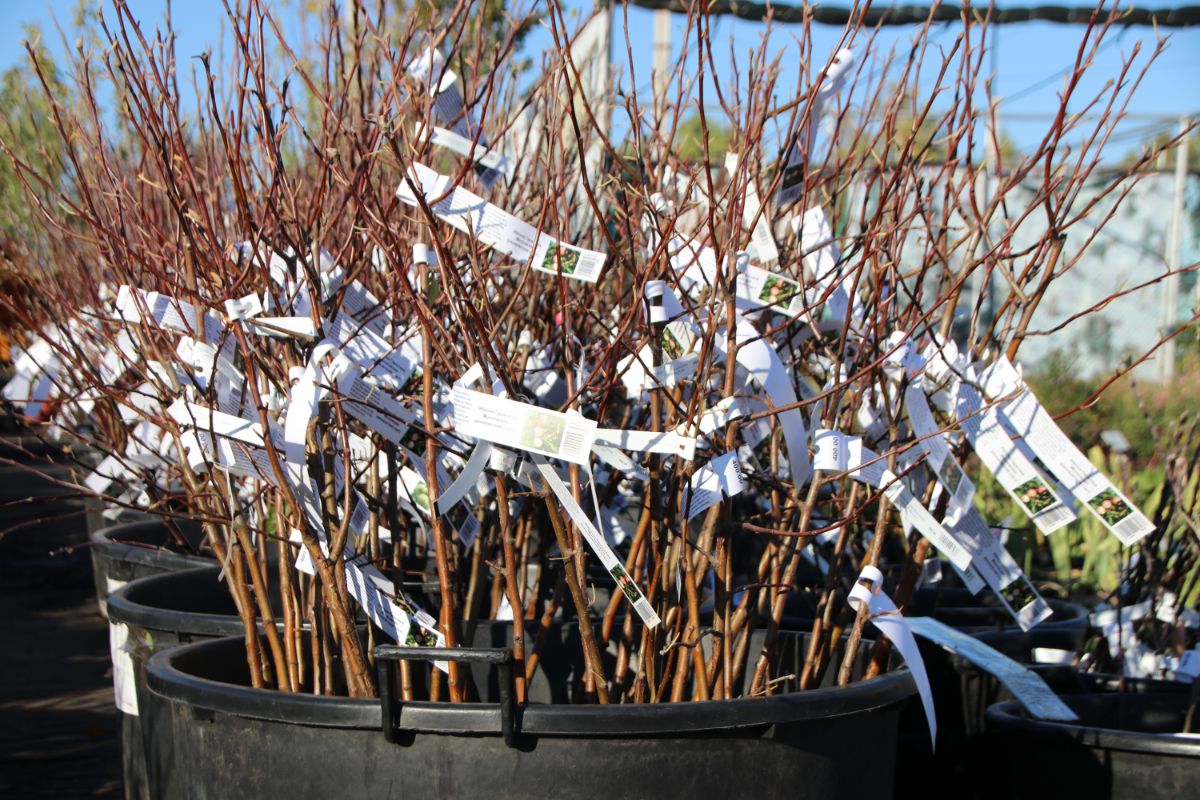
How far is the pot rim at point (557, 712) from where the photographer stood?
164 centimetres

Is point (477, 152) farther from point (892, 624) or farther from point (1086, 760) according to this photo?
point (1086, 760)

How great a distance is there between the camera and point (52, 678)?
512 centimetres

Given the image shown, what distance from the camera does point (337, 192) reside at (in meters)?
2.91

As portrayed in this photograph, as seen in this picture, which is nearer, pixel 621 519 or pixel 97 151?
pixel 97 151

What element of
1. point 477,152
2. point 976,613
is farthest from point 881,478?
point 976,613

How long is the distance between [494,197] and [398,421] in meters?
1.23

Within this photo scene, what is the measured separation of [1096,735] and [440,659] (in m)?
1.17

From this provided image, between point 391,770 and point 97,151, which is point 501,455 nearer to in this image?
point 391,770

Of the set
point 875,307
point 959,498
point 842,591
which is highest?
point 875,307

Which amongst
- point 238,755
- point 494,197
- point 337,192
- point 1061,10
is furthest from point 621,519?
point 1061,10

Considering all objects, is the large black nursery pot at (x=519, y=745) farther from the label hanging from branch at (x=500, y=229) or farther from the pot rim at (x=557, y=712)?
the label hanging from branch at (x=500, y=229)

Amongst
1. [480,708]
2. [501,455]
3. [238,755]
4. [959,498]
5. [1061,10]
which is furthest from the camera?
[1061,10]

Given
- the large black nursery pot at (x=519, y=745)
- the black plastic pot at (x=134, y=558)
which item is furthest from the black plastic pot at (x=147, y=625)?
the large black nursery pot at (x=519, y=745)

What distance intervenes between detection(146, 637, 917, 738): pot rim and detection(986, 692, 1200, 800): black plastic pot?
1.81 feet
